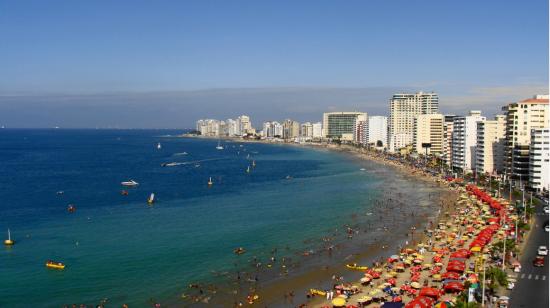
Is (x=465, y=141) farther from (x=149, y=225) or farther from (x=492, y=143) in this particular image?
(x=149, y=225)

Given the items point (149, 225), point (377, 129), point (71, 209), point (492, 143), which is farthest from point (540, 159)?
point (377, 129)

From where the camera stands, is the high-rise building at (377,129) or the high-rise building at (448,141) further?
the high-rise building at (377,129)

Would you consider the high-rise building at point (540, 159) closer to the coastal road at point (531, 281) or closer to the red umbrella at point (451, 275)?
the coastal road at point (531, 281)

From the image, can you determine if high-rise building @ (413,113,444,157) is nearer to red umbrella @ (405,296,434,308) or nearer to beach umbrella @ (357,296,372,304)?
beach umbrella @ (357,296,372,304)

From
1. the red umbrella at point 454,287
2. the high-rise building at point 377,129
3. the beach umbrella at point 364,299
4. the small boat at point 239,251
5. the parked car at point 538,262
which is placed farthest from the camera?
the high-rise building at point 377,129

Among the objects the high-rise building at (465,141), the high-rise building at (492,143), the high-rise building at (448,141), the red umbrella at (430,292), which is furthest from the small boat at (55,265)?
the high-rise building at (448,141)
